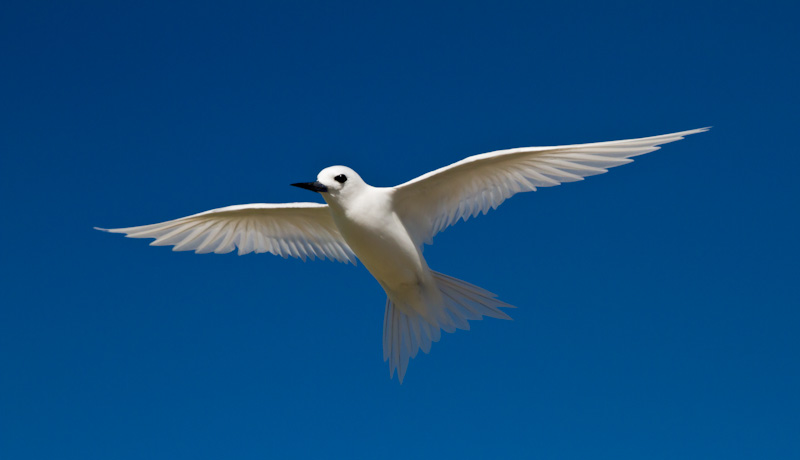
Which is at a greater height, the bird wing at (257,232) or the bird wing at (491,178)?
the bird wing at (491,178)

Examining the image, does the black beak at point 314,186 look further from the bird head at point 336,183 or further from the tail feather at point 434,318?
the tail feather at point 434,318

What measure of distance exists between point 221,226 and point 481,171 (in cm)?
323

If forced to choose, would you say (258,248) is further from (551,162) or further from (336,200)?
(551,162)

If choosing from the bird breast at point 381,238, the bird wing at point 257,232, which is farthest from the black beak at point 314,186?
the bird wing at point 257,232

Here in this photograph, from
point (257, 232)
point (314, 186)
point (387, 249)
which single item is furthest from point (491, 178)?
point (257, 232)

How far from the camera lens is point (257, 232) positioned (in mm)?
9789

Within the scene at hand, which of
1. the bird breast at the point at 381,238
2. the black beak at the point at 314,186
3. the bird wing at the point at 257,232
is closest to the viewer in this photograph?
the black beak at the point at 314,186

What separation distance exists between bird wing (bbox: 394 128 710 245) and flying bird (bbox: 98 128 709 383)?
0.4 inches

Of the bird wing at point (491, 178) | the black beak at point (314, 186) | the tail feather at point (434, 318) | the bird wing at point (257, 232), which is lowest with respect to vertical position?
the tail feather at point (434, 318)

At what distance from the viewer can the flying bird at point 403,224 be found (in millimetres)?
8070

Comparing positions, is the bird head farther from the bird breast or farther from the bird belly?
the bird belly

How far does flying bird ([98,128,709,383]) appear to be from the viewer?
318 inches

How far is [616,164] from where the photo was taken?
7965 millimetres

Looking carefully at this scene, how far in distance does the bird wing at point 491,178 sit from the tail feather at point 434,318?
0.65 m
